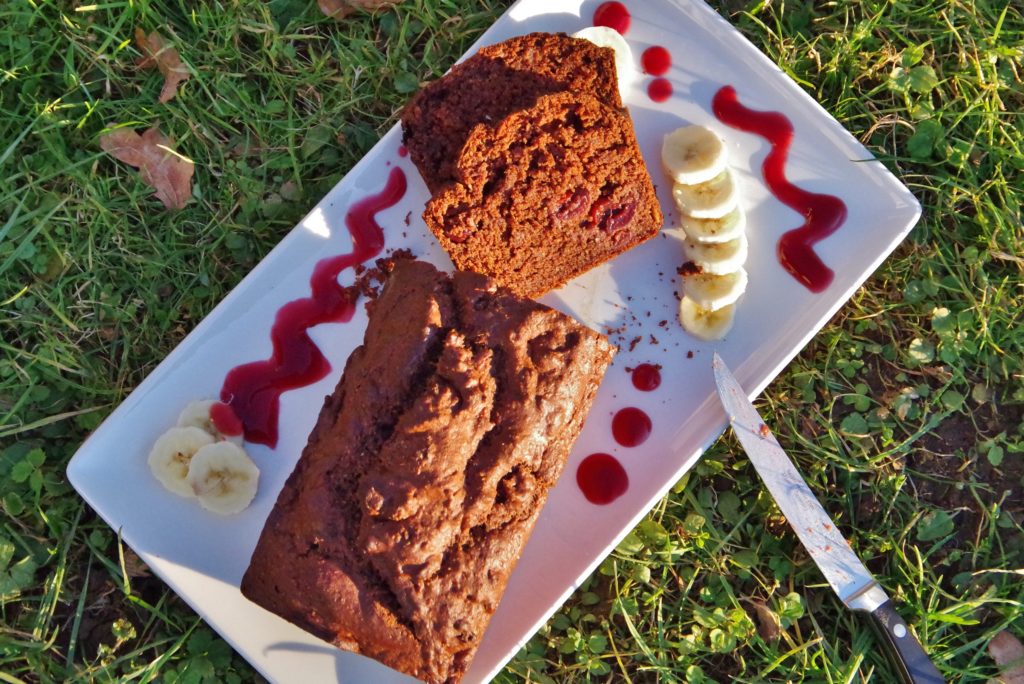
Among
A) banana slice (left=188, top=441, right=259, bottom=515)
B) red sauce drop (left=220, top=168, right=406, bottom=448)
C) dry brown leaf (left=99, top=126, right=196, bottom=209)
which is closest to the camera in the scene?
banana slice (left=188, top=441, right=259, bottom=515)

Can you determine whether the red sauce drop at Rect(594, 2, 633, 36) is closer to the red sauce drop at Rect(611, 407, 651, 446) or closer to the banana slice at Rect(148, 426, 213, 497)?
the red sauce drop at Rect(611, 407, 651, 446)

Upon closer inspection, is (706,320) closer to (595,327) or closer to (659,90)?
(595,327)

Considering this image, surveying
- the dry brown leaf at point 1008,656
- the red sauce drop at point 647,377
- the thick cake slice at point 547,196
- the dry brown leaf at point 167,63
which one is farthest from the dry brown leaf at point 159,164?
the dry brown leaf at point 1008,656

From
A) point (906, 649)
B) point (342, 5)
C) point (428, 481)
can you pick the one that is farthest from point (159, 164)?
point (906, 649)

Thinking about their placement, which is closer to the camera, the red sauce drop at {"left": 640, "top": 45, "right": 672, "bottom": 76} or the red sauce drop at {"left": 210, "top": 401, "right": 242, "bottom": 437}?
the red sauce drop at {"left": 210, "top": 401, "right": 242, "bottom": 437}

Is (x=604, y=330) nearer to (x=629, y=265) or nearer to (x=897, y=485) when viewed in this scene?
(x=629, y=265)

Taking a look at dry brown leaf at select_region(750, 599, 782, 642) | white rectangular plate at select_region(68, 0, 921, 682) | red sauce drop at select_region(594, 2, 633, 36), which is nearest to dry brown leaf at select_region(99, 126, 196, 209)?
white rectangular plate at select_region(68, 0, 921, 682)

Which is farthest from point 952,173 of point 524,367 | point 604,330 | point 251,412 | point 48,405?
point 48,405
